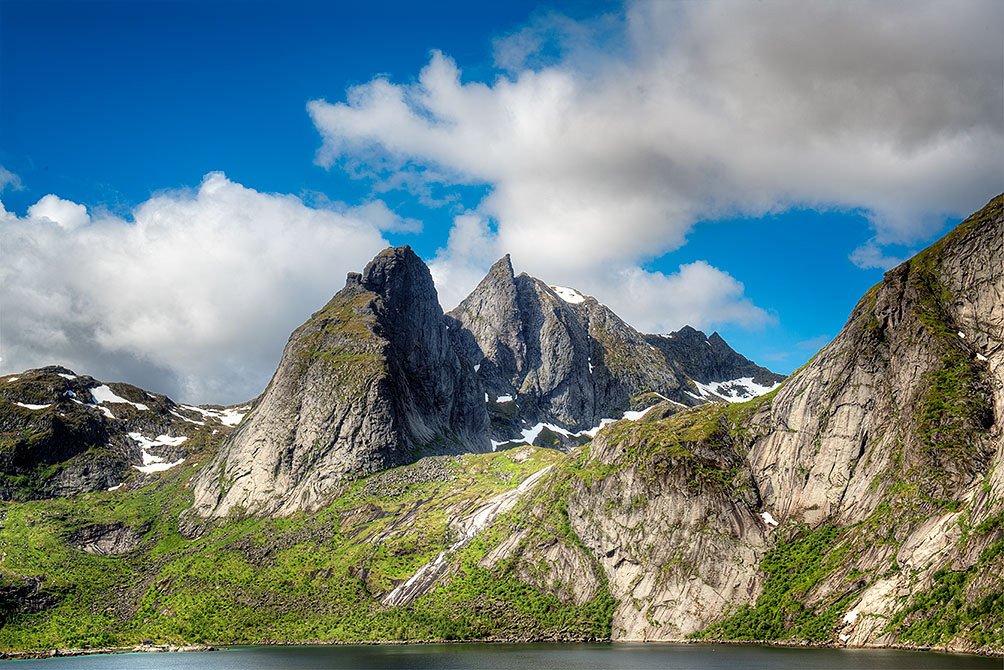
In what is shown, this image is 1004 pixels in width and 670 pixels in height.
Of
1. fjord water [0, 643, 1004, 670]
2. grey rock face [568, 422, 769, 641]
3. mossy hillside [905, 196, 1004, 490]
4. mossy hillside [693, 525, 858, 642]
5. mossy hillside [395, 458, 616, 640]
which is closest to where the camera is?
fjord water [0, 643, 1004, 670]

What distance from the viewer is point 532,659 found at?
10475cm

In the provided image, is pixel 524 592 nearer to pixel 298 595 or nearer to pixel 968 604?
pixel 298 595

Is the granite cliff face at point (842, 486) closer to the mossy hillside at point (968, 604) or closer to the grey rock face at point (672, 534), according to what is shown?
the grey rock face at point (672, 534)

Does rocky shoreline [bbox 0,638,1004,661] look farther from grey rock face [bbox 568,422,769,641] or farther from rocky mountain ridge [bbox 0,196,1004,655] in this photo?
grey rock face [bbox 568,422,769,641]

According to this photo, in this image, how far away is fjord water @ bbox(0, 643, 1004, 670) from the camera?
83.8 meters

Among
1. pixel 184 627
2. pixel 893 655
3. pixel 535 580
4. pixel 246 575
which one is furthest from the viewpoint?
pixel 246 575

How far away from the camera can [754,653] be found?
340 feet

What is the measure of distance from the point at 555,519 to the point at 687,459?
99.7ft

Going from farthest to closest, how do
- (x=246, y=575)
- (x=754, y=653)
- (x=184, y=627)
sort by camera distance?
(x=246, y=575) < (x=184, y=627) < (x=754, y=653)

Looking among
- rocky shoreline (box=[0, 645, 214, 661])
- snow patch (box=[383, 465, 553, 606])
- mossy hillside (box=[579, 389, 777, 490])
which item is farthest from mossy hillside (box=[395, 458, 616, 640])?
rocky shoreline (box=[0, 645, 214, 661])

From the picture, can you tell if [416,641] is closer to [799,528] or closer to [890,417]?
[799,528]

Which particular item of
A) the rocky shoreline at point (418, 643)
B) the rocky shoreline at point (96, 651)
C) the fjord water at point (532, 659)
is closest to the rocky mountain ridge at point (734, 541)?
the rocky shoreline at point (418, 643)

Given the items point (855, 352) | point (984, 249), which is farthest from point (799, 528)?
point (984, 249)

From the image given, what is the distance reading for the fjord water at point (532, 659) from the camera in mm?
83750
